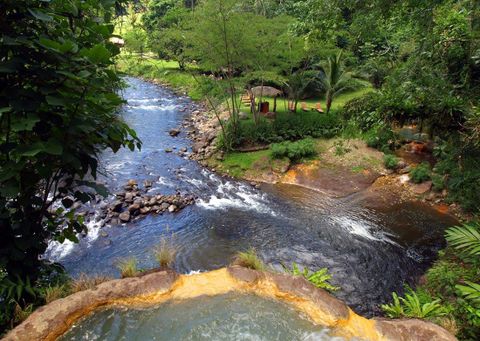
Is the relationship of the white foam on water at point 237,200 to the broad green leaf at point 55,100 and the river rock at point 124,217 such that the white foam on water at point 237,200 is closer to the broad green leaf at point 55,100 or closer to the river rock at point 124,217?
the river rock at point 124,217

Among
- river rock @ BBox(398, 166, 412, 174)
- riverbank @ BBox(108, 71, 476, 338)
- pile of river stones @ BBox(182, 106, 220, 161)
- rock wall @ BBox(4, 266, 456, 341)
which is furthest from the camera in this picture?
pile of river stones @ BBox(182, 106, 220, 161)

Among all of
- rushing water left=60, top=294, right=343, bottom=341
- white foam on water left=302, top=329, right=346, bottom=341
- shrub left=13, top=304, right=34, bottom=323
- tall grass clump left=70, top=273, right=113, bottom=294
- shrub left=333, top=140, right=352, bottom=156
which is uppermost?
shrub left=13, top=304, right=34, bottom=323

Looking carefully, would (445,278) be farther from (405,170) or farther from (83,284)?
(405,170)

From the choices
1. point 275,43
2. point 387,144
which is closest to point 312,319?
point 387,144

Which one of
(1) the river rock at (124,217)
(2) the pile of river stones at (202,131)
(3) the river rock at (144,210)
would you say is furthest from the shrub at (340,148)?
(1) the river rock at (124,217)

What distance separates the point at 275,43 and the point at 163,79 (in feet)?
55.4

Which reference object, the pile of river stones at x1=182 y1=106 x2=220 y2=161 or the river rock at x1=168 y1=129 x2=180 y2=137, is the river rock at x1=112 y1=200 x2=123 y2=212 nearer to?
the pile of river stones at x1=182 y1=106 x2=220 y2=161

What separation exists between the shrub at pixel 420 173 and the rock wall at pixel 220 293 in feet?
26.7


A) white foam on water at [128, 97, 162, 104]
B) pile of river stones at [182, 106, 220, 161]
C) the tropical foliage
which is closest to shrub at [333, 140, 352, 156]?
pile of river stones at [182, 106, 220, 161]

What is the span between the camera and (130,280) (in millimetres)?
3994

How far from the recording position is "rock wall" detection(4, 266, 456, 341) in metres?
3.33

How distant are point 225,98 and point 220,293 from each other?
1070 cm

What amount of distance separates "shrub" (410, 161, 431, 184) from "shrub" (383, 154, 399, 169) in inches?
26.6

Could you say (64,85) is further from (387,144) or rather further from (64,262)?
(387,144)
